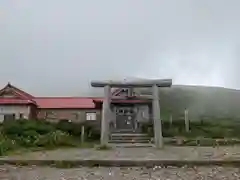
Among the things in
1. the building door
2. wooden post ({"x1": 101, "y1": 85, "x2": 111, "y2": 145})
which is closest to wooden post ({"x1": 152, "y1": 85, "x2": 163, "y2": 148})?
wooden post ({"x1": 101, "y1": 85, "x2": 111, "y2": 145})

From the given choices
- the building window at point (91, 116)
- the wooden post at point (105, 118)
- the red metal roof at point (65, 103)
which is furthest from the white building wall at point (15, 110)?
the wooden post at point (105, 118)

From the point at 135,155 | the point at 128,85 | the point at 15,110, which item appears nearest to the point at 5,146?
the point at 135,155

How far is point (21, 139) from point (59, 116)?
41.1 ft

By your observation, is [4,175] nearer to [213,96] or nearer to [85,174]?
[85,174]

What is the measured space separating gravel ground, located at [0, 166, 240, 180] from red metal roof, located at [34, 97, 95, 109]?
2237 cm

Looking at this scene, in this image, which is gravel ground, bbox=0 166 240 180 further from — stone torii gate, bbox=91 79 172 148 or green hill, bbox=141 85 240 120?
green hill, bbox=141 85 240 120

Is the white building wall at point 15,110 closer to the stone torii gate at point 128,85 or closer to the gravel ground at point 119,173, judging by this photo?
the stone torii gate at point 128,85

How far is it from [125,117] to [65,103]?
20.0ft

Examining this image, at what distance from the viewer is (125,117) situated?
85.5 feet

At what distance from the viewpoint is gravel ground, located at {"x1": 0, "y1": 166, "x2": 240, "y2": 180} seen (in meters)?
5.23

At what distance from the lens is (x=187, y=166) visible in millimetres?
6000

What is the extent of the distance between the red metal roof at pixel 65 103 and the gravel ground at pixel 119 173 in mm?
22373

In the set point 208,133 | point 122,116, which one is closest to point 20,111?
point 122,116

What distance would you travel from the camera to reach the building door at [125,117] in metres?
25.9
